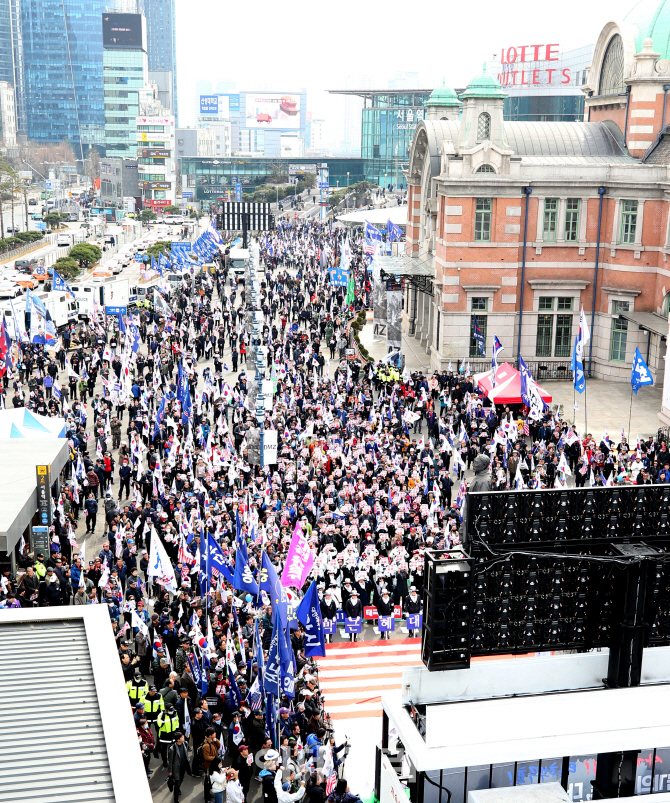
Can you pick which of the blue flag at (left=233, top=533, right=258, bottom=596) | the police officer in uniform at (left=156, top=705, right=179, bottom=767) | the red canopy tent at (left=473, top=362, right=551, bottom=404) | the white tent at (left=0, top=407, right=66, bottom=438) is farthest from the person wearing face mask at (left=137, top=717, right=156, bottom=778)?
the red canopy tent at (left=473, top=362, right=551, bottom=404)

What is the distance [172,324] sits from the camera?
2087 inches

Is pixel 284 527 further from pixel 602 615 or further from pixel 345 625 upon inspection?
pixel 602 615

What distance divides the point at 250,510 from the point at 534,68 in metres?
92.7

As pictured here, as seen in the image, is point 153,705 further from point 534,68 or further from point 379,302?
point 534,68

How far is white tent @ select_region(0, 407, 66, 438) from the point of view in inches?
1201

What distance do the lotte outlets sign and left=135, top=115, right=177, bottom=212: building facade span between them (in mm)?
71652

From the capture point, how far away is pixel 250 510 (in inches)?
973

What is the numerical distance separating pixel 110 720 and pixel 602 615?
21.4 feet

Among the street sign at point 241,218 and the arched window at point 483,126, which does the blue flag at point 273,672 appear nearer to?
the arched window at point 483,126

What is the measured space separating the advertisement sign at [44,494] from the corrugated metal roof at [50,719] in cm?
1120

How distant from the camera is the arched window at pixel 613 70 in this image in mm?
49031

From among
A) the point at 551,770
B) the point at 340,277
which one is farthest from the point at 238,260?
the point at 551,770

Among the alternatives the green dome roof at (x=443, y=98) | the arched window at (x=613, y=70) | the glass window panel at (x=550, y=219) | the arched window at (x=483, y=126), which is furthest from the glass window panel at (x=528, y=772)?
the green dome roof at (x=443, y=98)

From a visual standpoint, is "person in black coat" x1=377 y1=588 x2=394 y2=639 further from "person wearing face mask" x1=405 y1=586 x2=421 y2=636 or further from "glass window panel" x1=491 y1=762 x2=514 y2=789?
"glass window panel" x1=491 y1=762 x2=514 y2=789
